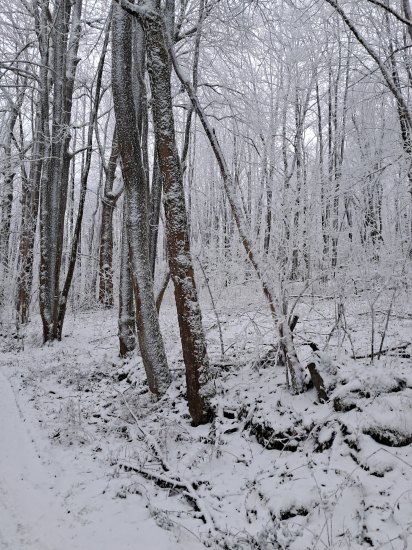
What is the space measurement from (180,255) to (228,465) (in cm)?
227

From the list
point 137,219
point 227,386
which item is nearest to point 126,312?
point 137,219

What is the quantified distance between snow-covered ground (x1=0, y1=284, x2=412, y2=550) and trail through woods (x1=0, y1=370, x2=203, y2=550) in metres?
0.01

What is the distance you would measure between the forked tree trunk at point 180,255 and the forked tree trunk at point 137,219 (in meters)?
0.92

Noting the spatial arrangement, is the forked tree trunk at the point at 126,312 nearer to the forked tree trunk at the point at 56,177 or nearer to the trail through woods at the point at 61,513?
the forked tree trunk at the point at 56,177

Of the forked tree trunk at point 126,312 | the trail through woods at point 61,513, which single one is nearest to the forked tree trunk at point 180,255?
the trail through woods at point 61,513

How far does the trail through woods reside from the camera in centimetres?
289

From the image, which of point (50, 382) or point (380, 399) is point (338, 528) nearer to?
point (380, 399)

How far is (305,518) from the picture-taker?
119 inches

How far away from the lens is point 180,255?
4.81 meters

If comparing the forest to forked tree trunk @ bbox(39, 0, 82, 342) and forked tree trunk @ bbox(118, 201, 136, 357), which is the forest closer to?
forked tree trunk @ bbox(118, 201, 136, 357)

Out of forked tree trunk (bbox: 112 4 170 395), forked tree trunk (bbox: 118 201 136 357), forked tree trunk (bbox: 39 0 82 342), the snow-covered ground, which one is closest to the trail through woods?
the snow-covered ground

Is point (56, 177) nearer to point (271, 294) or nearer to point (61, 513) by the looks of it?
point (271, 294)

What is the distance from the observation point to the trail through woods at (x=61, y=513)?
9.48 ft

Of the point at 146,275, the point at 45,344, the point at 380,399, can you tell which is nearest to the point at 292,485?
the point at 380,399
